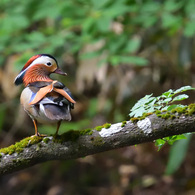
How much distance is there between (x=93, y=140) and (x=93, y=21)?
80.6 inches

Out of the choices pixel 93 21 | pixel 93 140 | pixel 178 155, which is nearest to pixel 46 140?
pixel 93 140

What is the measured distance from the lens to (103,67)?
15.4ft

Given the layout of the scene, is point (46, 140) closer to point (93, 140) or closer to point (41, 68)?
point (93, 140)

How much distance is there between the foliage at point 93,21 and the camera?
3.64 m

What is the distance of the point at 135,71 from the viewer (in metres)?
5.17

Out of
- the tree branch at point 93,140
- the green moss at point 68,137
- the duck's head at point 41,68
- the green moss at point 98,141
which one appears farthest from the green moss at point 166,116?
the duck's head at point 41,68

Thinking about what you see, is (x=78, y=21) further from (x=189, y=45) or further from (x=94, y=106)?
(x=94, y=106)

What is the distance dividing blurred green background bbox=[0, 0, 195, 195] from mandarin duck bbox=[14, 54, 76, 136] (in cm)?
170

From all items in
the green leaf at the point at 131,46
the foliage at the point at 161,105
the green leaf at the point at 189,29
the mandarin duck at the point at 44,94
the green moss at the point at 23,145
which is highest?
the mandarin duck at the point at 44,94

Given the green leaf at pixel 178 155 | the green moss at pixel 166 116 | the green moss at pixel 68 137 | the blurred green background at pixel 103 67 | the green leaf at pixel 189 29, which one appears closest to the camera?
the green moss at pixel 166 116

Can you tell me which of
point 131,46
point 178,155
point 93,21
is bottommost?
point 178,155

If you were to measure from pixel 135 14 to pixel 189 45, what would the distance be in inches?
32.7

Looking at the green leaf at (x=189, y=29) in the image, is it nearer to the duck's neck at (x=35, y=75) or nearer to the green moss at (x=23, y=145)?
the duck's neck at (x=35, y=75)

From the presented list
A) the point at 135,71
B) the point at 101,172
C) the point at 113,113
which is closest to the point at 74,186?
the point at 101,172
